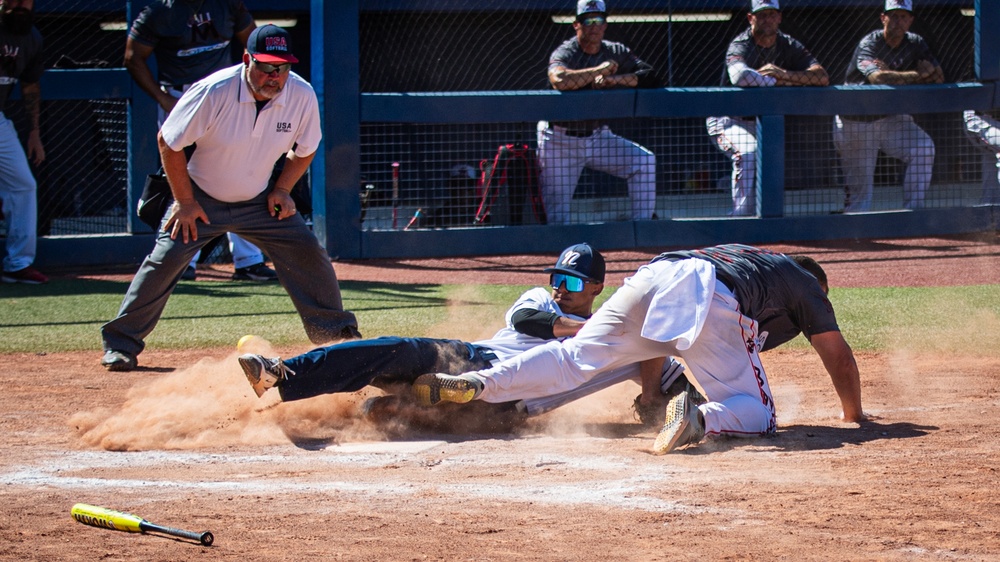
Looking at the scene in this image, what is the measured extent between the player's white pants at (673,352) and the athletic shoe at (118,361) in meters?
2.62

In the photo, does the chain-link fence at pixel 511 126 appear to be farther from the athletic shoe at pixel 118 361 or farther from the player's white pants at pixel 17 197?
the athletic shoe at pixel 118 361

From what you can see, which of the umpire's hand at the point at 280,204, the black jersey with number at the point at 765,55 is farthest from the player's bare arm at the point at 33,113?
the black jersey with number at the point at 765,55

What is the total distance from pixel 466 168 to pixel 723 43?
16.7 feet

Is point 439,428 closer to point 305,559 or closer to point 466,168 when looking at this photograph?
point 305,559

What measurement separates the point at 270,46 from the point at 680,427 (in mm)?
2935

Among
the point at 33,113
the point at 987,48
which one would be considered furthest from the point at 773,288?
the point at 987,48

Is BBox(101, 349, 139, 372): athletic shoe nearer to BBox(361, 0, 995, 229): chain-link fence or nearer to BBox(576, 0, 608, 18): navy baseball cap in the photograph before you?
BBox(361, 0, 995, 229): chain-link fence

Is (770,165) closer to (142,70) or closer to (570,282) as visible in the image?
(142,70)

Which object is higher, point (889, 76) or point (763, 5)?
point (763, 5)

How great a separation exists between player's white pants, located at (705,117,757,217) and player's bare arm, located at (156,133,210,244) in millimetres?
7111

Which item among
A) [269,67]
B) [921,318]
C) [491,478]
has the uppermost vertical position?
[269,67]

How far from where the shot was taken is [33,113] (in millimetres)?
9984

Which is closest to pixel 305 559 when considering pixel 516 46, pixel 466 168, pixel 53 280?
pixel 53 280

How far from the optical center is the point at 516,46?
14539 millimetres
